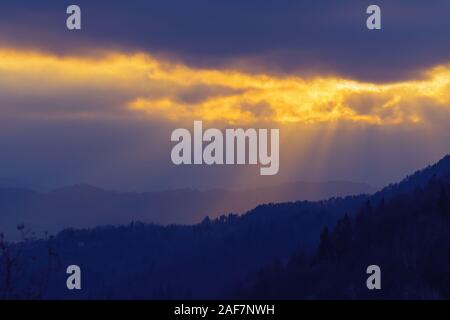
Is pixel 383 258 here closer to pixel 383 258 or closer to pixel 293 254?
pixel 383 258

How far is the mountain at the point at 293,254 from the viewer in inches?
3642

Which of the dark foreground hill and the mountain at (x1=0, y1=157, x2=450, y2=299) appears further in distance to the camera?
the mountain at (x1=0, y1=157, x2=450, y2=299)

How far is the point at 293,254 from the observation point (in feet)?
407

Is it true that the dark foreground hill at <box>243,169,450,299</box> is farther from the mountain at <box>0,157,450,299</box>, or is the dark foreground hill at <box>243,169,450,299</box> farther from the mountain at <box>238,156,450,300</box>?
the mountain at <box>0,157,450,299</box>

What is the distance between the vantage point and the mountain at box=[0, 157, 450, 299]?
9250 cm

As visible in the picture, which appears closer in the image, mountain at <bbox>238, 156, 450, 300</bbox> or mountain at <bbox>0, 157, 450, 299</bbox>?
mountain at <bbox>238, 156, 450, 300</bbox>

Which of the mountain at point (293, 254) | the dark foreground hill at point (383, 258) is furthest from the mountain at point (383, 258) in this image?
the mountain at point (293, 254)

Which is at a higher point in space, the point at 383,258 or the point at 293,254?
the point at 293,254

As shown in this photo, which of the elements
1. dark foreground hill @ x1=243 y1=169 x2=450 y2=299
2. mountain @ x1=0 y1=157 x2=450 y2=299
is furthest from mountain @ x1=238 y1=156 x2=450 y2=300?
mountain @ x1=0 y1=157 x2=450 y2=299

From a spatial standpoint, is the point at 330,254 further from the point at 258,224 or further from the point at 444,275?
the point at 258,224

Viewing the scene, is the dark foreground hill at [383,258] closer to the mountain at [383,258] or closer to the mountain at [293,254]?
the mountain at [383,258]

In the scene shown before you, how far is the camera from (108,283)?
159m

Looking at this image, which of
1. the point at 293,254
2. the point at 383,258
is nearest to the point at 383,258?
the point at 383,258
